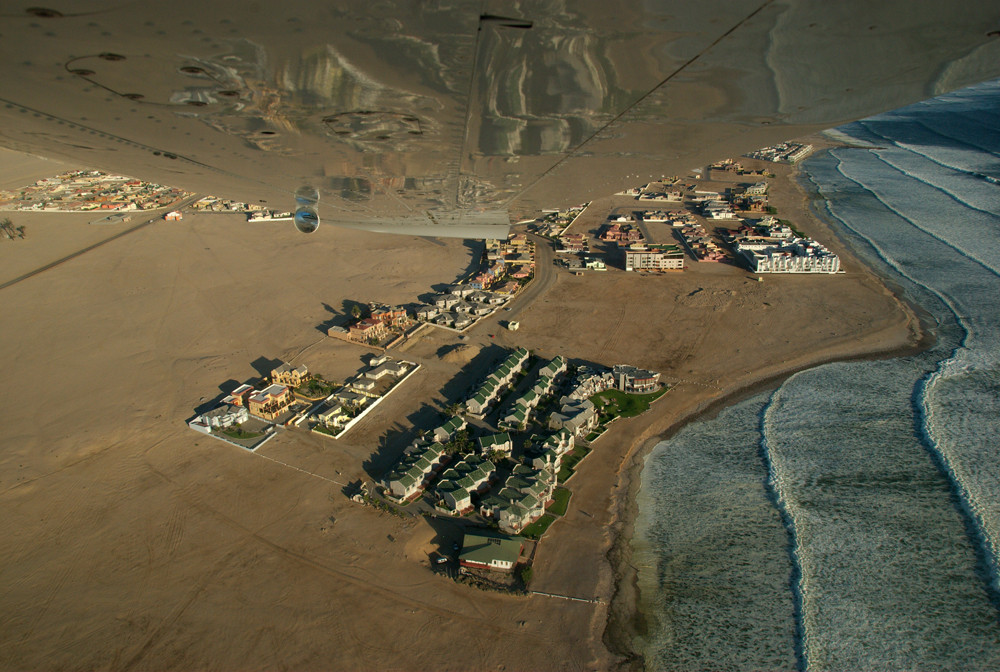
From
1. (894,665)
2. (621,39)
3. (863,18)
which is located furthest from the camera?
(894,665)

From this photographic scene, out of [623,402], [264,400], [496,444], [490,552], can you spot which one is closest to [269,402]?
[264,400]

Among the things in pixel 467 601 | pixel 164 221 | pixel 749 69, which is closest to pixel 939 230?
pixel 467 601

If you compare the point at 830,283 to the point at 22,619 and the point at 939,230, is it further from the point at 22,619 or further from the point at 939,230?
the point at 22,619

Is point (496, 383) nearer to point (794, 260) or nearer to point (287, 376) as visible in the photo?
point (287, 376)

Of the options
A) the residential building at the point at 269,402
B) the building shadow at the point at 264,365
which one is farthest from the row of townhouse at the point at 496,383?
the building shadow at the point at 264,365

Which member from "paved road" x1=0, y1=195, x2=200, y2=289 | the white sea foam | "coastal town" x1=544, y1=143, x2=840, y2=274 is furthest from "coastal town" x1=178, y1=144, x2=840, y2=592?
"paved road" x1=0, y1=195, x2=200, y2=289

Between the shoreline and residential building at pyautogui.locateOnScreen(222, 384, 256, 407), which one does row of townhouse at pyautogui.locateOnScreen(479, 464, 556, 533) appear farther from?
residential building at pyautogui.locateOnScreen(222, 384, 256, 407)
